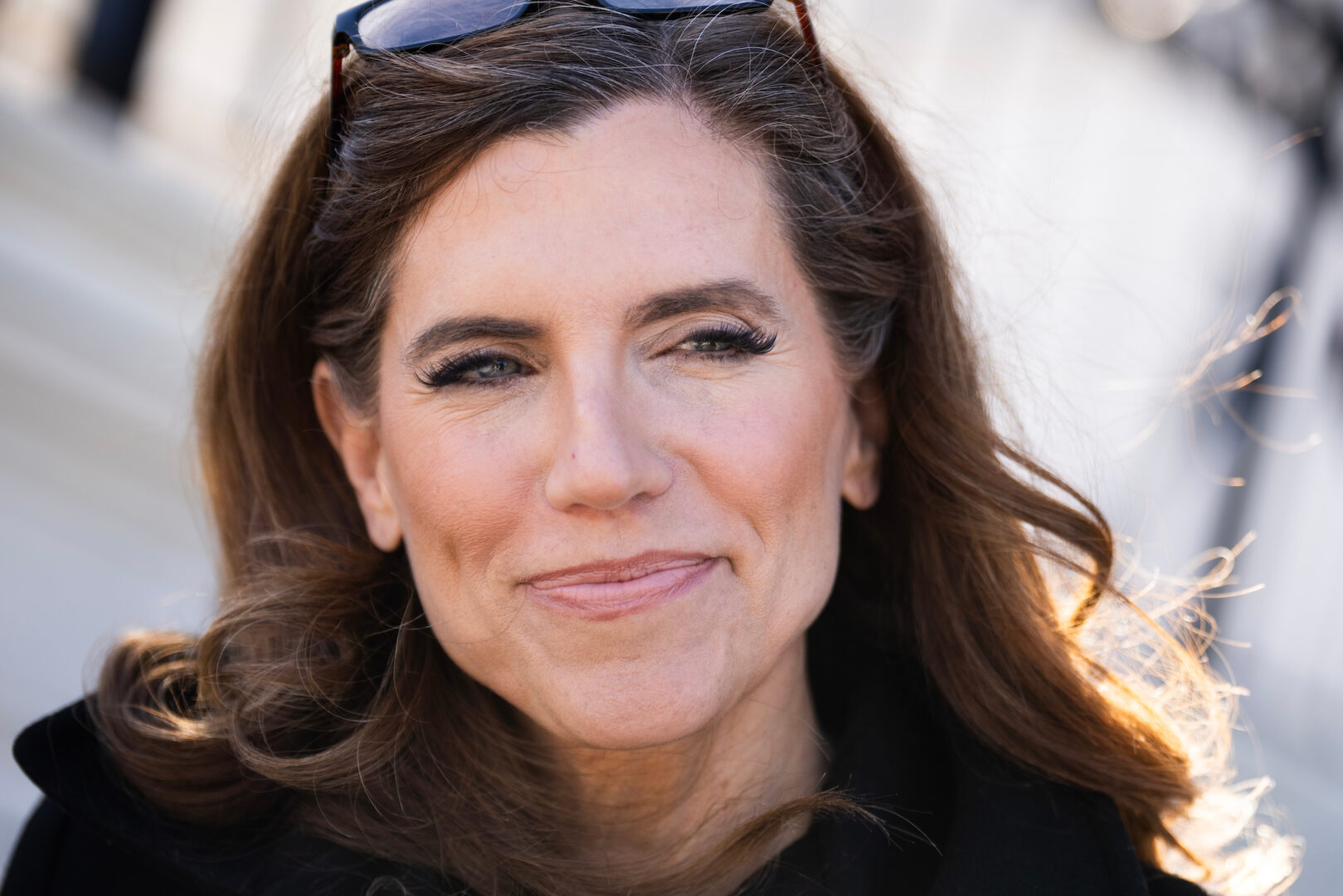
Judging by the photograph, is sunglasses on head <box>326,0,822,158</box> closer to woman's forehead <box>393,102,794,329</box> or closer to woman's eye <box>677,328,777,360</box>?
woman's forehead <box>393,102,794,329</box>

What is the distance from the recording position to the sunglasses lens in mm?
1894

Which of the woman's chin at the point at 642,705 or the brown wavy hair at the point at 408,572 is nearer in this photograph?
the woman's chin at the point at 642,705

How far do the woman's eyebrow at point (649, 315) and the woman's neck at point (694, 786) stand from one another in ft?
2.22

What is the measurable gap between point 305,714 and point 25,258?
1.93 metres

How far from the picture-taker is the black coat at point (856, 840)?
186cm

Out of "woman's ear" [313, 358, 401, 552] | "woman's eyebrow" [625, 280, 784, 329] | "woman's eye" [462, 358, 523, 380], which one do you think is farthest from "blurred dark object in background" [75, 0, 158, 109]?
"woman's eyebrow" [625, 280, 784, 329]

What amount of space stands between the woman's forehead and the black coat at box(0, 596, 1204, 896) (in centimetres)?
91

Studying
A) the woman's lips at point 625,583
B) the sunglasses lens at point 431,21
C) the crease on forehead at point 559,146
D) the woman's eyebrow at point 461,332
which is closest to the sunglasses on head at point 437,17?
the sunglasses lens at point 431,21

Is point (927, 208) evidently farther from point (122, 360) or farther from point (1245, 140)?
point (1245, 140)

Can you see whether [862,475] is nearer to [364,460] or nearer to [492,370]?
[492,370]

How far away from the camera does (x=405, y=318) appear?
6.23 feet

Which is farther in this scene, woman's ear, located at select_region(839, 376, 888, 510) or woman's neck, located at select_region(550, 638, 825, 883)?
woman's ear, located at select_region(839, 376, 888, 510)

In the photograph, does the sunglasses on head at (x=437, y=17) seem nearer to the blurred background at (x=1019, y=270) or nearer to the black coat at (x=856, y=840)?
the blurred background at (x=1019, y=270)

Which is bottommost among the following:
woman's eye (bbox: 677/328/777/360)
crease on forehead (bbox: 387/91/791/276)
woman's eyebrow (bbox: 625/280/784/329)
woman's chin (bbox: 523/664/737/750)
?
woman's chin (bbox: 523/664/737/750)
